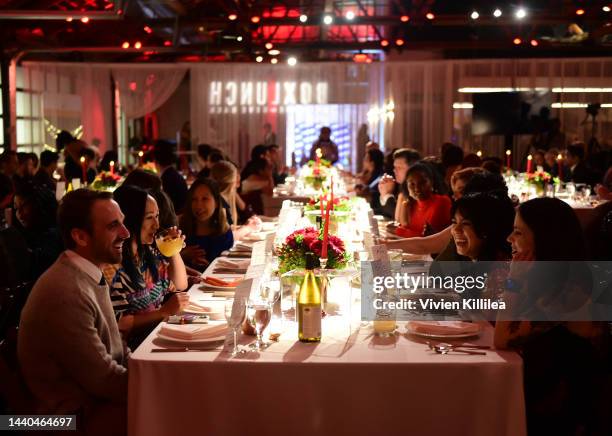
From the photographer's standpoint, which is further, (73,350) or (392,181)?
(392,181)

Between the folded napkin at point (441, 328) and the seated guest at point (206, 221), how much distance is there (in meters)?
2.81

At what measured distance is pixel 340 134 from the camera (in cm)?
1666

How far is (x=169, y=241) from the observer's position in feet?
12.5

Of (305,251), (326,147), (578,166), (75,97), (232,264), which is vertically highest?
(75,97)

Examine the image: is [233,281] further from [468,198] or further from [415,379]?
[415,379]

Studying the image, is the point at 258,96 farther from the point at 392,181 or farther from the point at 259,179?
the point at 392,181

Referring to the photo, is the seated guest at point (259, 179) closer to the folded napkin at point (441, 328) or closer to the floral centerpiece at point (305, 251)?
the floral centerpiece at point (305, 251)

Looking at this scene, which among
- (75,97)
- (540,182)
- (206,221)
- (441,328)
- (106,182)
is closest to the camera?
(441,328)

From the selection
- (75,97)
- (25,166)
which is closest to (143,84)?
(75,97)

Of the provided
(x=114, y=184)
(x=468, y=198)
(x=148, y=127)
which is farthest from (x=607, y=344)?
(x=148, y=127)

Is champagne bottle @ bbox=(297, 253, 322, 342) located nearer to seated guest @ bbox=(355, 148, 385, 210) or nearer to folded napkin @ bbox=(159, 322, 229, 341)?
folded napkin @ bbox=(159, 322, 229, 341)

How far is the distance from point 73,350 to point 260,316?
59cm

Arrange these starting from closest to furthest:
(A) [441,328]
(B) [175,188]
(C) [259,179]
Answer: (A) [441,328] < (B) [175,188] < (C) [259,179]

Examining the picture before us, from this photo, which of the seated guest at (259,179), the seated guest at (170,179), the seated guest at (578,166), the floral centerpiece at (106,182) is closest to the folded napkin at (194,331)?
the seated guest at (170,179)
